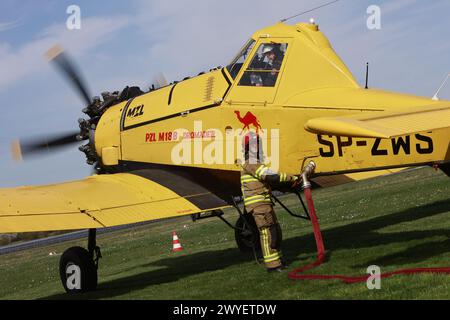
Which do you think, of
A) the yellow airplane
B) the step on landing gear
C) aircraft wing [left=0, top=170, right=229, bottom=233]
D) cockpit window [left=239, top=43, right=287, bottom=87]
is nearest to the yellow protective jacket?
the yellow airplane

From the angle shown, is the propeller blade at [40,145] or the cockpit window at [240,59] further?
the propeller blade at [40,145]

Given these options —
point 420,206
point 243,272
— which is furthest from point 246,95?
point 420,206

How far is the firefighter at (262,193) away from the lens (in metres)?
9.60

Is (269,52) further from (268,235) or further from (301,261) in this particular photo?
(301,261)

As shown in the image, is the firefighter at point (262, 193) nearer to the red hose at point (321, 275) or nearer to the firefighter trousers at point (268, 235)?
the firefighter trousers at point (268, 235)

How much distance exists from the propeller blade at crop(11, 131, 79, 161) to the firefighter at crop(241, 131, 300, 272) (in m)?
5.51

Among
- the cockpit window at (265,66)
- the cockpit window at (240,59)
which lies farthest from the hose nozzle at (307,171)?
the cockpit window at (240,59)

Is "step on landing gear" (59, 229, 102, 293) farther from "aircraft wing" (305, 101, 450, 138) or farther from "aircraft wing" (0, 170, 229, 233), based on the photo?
"aircraft wing" (305, 101, 450, 138)

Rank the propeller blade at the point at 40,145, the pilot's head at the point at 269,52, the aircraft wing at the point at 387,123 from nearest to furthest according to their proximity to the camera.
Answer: the aircraft wing at the point at 387,123 → the pilot's head at the point at 269,52 → the propeller blade at the point at 40,145

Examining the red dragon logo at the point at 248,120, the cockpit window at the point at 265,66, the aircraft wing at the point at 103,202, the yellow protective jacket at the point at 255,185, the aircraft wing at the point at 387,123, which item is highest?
the cockpit window at the point at 265,66

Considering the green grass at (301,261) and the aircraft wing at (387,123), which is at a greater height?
the aircraft wing at (387,123)

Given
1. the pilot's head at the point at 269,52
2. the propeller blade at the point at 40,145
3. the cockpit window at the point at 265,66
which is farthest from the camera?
the propeller blade at the point at 40,145

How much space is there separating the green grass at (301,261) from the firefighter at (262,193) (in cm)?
35
